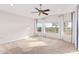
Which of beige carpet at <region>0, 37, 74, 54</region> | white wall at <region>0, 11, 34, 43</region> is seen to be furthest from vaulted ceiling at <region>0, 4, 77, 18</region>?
beige carpet at <region>0, 37, 74, 54</region>

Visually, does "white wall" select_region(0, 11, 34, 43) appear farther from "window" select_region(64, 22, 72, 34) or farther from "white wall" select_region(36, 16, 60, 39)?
"window" select_region(64, 22, 72, 34)

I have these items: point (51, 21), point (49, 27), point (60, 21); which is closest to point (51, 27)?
point (49, 27)

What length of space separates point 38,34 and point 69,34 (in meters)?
0.83

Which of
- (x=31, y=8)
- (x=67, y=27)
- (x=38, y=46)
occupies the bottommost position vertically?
(x=38, y=46)

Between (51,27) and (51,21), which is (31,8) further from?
(51,27)

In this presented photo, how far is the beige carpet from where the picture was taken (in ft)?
11.0

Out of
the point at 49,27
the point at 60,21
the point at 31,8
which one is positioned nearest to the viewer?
the point at 31,8

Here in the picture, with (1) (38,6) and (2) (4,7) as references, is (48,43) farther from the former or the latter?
(2) (4,7)

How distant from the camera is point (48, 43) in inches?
136

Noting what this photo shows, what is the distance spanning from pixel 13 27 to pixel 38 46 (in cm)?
84

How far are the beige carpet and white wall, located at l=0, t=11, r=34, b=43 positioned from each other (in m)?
0.17

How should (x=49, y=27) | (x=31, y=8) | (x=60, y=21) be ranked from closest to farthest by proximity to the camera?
(x=31, y=8)
(x=60, y=21)
(x=49, y=27)

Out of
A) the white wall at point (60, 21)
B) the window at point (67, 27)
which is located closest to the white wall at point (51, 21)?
the white wall at point (60, 21)

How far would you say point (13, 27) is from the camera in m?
3.42
